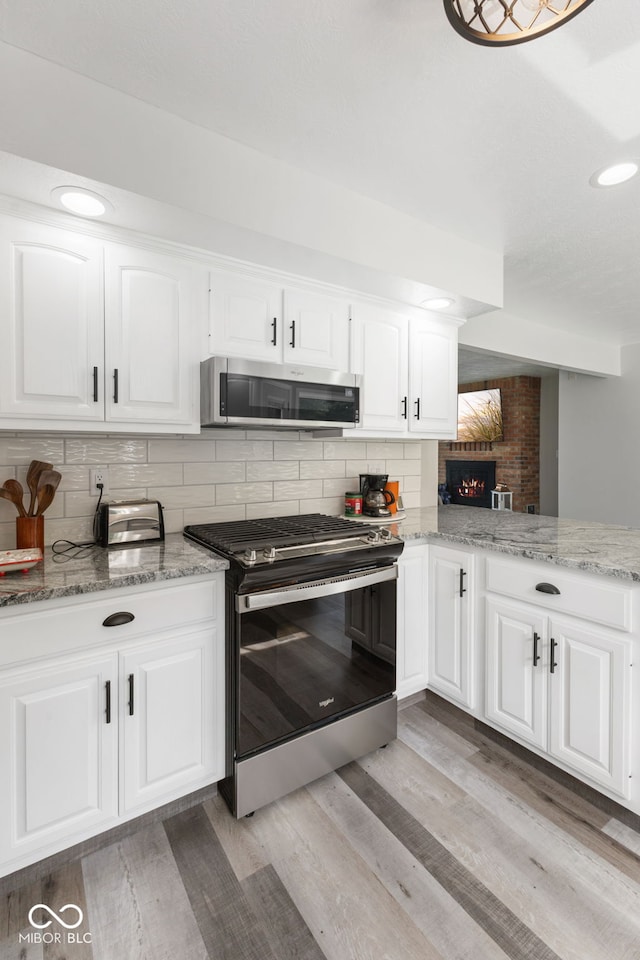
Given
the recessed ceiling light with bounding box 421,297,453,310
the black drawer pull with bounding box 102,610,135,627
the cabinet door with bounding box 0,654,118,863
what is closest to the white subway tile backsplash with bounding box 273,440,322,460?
the recessed ceiling light with bounding box 421,297,453,310

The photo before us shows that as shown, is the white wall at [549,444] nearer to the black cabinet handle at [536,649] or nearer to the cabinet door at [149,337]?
the black cabinet handle at [536,649]

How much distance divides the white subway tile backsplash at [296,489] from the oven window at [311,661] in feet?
2.69

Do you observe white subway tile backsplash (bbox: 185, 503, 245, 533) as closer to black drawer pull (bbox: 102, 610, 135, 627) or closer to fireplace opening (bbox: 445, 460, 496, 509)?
black drawer pull (bbox: 102, 610, 135, 627)

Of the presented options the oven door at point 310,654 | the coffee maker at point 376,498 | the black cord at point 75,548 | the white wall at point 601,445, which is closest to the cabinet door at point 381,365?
the coffee maker at point 376,498

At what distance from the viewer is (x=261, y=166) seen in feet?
5.78

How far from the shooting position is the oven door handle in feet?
5.46

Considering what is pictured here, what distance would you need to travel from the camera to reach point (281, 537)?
1978 mm

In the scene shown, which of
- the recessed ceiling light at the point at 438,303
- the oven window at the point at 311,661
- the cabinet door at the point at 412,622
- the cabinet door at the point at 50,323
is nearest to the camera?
the cabinet door at the point at 50,323

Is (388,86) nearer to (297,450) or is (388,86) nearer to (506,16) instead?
(506,16)

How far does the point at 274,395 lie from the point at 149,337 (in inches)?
22.3

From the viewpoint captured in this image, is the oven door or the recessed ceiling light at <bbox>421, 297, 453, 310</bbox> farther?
the recessed ceiling light at <bbox>421, 297, 453, 310</bbox>

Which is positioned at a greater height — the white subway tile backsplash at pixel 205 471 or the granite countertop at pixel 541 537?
the white subway tile backsplash at pixel 205 471

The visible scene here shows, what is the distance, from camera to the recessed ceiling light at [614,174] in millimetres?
1807

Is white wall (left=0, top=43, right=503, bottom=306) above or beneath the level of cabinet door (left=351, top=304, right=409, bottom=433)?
Result: above
